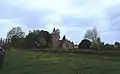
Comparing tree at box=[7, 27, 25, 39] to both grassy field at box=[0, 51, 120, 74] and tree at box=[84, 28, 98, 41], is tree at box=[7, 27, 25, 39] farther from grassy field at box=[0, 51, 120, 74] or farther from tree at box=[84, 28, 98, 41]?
grassy field at box=[0, 51, 120, 74]

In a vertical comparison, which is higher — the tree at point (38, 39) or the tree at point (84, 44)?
the tree at point (38, 39)

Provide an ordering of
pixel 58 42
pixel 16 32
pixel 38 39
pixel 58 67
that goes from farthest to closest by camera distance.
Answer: pixel 16 32 < pixel 58 42 < pixel 38 39 < pixel 58 67

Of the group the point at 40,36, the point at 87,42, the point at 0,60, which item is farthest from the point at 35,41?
the point at 0,60

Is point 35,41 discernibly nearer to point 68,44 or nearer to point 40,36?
point 40,36

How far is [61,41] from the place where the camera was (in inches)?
5502

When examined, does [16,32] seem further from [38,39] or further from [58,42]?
[58,42]

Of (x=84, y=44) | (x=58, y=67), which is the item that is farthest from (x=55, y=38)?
(x=58, y=67)

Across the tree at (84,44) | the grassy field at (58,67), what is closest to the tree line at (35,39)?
the tree at (84,44)

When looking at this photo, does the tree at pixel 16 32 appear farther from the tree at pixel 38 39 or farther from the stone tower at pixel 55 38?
the stone tower at pixel 55 38

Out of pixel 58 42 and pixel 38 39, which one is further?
pixel 58 42

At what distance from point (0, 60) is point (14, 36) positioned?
113 meters

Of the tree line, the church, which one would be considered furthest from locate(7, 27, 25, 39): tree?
the church

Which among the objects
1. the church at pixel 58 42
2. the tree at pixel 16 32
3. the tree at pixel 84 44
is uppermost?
the tree at pixel 16 32

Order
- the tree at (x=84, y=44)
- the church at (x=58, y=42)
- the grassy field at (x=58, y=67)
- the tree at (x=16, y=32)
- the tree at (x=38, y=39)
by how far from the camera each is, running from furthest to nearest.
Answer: the tree at (x=16, y=32), the church at (x=58, y=42), the tree at (x=38, y=39), the tree at (x=84, y=44), the grassy field at (x=58, y=67)
